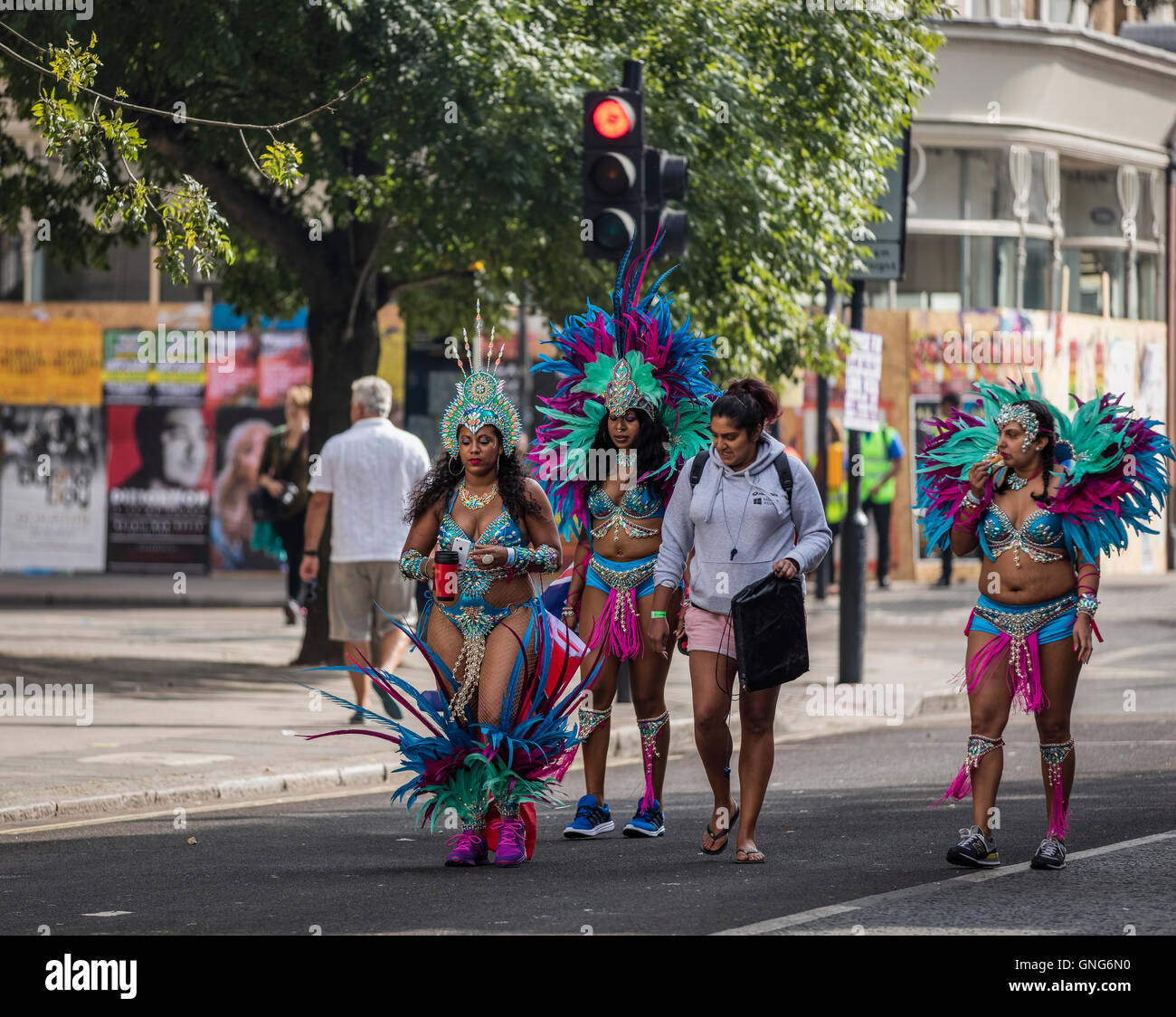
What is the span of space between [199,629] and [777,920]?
541 inches

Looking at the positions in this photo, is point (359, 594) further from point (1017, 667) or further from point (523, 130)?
point (1017, 667)

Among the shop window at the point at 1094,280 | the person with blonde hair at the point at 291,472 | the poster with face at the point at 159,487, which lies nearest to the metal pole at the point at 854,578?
the person with blonde hair at the point at 291,472

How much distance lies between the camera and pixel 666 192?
41.7 feet

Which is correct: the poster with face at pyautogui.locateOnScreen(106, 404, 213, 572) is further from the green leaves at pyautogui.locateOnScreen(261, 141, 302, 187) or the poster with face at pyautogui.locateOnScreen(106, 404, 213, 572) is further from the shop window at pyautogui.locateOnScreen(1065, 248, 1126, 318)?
the green leaves at pyautogui.locateOnScreen(261, 141, 302, 187)

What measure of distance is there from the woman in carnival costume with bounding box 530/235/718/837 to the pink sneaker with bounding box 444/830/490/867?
2.35ft

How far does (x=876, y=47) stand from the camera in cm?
1577

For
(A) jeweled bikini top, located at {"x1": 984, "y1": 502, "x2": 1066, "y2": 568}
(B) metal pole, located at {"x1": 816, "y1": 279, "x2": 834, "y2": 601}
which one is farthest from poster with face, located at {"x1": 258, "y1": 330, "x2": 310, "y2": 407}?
(A) jeweled bikini top, located at {"x1": 984, "y1": 502, "x2": 1066, "y2": 568}

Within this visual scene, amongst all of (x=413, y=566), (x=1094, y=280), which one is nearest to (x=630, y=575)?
(x=413, y=566)

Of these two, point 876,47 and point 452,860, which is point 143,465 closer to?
point 876,47

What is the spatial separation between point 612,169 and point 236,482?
15.4m

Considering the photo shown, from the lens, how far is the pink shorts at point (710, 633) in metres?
8.02

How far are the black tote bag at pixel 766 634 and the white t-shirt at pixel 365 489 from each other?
15.5 ft

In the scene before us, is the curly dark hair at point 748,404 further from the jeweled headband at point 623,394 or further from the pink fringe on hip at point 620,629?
the pink fringe on hip at point 620,629
